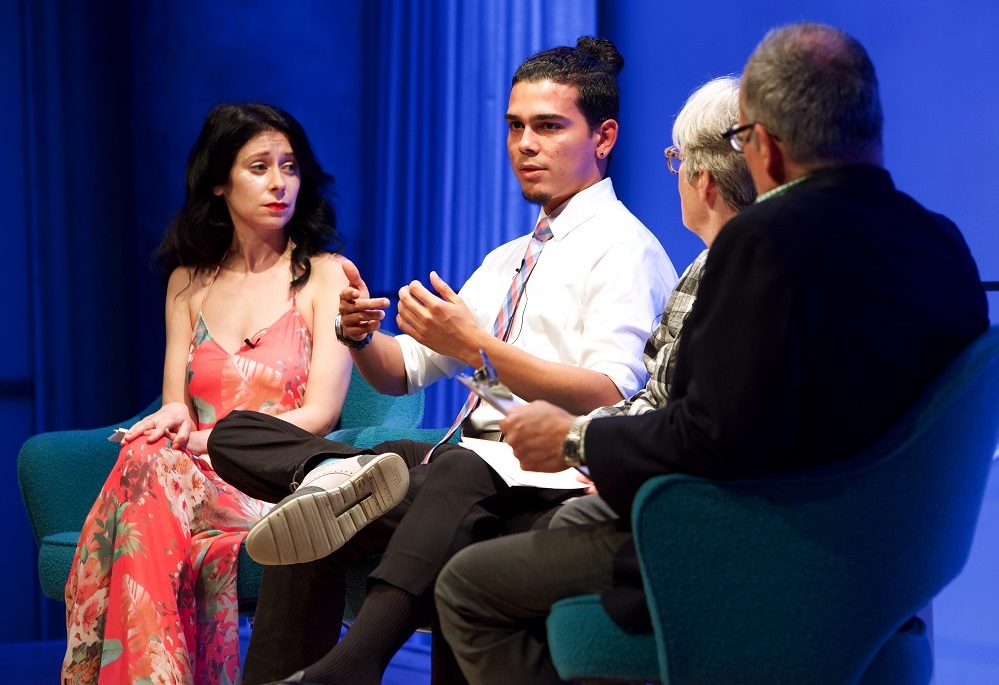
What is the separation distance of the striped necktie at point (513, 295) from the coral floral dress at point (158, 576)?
574mm

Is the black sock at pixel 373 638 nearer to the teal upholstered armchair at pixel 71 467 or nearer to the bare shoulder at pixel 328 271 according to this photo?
the teal upholstered armchair at pixel 71 467

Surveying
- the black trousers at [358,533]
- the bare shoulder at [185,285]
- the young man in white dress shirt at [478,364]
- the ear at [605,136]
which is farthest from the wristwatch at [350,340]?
the bare shoulder at [185,285]

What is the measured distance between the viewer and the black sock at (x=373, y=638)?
1886mm

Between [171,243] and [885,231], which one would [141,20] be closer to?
[171,243]

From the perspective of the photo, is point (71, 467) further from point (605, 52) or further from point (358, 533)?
point (605, 52)

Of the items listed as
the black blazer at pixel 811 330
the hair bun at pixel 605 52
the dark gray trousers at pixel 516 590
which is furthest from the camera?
the hair bun at pixel 605 52

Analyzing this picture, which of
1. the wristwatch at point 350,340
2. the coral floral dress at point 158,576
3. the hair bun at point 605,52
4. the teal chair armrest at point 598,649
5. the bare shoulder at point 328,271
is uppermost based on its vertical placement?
the hair bun at point 605,52

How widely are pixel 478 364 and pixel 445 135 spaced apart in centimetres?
166

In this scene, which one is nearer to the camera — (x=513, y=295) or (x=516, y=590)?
(x=516, y=590)

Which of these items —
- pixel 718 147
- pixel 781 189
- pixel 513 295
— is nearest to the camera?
pixel 781 189

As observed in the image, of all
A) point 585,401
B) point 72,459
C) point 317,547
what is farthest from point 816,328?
point 72,459

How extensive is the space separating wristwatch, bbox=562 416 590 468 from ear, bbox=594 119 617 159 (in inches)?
44.8

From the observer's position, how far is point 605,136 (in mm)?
2697

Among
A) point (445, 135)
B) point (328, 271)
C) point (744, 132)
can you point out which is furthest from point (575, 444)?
point (445, 135)
